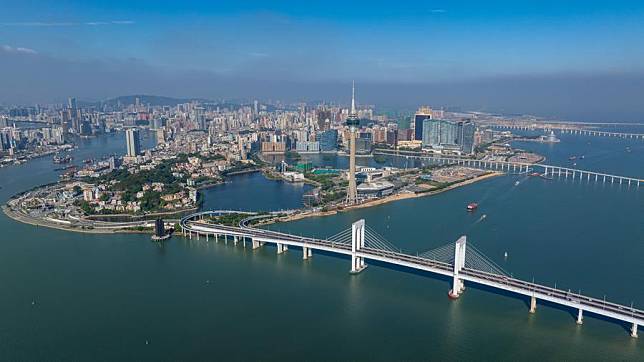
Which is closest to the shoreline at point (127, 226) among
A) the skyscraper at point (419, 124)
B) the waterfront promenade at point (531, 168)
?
the waterfront promenade at point (531, 168)

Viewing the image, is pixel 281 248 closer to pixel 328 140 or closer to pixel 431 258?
pixel 431 258

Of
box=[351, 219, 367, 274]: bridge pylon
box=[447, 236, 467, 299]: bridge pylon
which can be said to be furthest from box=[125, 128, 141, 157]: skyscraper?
box=[447, 236, 467, 299]: bridge pylon

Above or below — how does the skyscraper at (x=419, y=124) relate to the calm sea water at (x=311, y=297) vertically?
above

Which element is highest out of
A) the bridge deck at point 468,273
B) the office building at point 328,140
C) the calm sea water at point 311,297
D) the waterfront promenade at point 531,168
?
the office building at point 328,140

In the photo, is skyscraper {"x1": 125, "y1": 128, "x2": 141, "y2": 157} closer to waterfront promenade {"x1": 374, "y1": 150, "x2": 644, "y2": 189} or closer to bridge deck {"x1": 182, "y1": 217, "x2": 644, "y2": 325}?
bridge deck {"x1": 182, "y1": 217, "x2": 644, "y2": 325}

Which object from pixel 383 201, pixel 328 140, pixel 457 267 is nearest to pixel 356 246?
pixel 457 267

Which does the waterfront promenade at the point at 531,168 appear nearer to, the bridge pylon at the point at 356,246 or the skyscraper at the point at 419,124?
the skyscraper at the point at 419,124

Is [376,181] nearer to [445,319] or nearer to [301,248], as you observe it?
[301,248]
